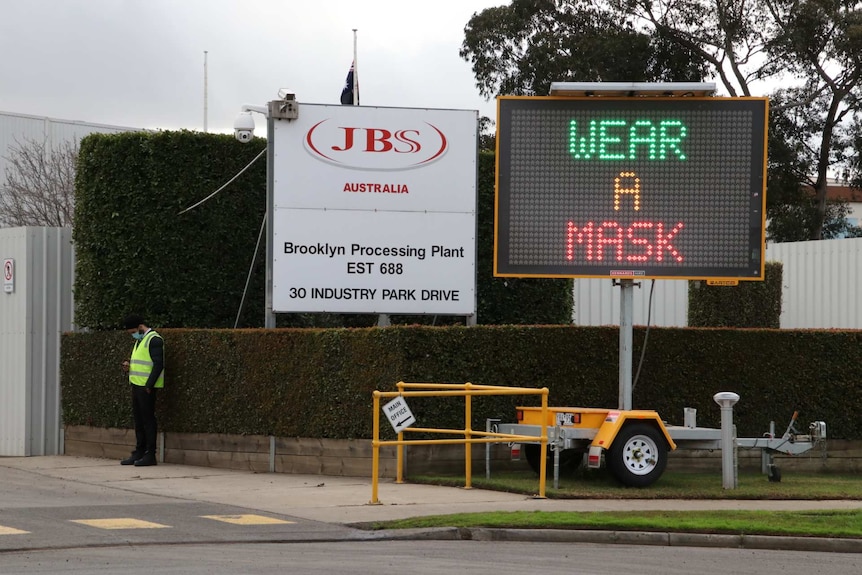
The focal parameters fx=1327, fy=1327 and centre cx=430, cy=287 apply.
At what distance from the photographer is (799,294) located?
1058 inches

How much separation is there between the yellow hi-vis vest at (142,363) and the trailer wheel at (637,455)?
20.2ft

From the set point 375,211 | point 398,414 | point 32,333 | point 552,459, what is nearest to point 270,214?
point 375,211

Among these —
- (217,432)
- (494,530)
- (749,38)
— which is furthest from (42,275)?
(749,38)

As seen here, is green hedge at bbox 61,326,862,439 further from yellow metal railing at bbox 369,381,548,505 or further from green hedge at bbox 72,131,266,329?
green hedge at bbox 72,131,266,329

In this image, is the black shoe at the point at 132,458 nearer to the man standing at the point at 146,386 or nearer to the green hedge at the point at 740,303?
the man standing at the point at 146,386

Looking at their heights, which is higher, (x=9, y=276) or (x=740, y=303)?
(x=9, y=276)

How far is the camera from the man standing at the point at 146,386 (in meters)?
16.6

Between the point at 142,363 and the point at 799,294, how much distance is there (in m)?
15.1

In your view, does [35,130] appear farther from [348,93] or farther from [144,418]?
[144,418]

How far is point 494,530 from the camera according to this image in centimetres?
1048

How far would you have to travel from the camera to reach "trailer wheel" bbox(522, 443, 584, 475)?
1470 cm

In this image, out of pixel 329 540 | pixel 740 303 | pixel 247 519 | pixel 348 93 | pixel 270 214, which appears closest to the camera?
pixel 329 540

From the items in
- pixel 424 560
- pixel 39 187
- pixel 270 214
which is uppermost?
pixel 39 187

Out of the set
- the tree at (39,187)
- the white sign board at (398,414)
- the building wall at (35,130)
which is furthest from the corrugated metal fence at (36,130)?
the white sign board at (398,414)
